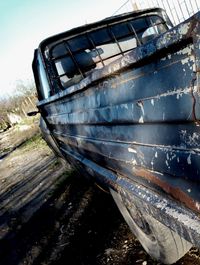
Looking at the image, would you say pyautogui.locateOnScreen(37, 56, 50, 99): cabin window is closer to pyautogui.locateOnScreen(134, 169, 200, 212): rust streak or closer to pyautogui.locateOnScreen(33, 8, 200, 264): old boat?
pyautogui.locateOnScreen(33, 8, 200, 264): old boat

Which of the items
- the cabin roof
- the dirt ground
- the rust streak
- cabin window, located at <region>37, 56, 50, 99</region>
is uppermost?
the cabin roof

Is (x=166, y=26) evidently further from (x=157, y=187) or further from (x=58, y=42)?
(x=157, y=187)

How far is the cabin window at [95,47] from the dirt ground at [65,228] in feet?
4.81

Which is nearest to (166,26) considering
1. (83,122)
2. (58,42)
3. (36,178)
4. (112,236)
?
(58,42)

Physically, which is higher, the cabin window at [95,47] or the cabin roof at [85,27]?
the cabin roof at [85,27]

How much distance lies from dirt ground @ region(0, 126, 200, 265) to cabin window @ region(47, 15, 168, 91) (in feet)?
4.81

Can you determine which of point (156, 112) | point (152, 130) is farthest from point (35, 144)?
point (156, 112)

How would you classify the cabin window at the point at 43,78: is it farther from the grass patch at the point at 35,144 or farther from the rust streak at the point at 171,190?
the grass patch at the point at 35,144

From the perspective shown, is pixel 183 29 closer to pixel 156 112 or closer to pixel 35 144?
pixel 156 112

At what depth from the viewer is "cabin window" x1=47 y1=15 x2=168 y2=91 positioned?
3594 millimetres

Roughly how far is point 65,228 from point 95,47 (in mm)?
2346

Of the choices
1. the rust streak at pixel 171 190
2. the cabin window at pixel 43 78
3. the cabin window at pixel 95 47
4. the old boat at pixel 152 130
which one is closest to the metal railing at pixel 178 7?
the cabin window at pixel 95 47

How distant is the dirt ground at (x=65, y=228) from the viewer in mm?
2947

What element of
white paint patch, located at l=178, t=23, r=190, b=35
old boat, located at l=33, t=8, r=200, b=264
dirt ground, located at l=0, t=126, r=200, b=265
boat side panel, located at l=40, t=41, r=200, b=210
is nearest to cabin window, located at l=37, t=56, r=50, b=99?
old boat, located at l=33, t=8, r=200, b=264
